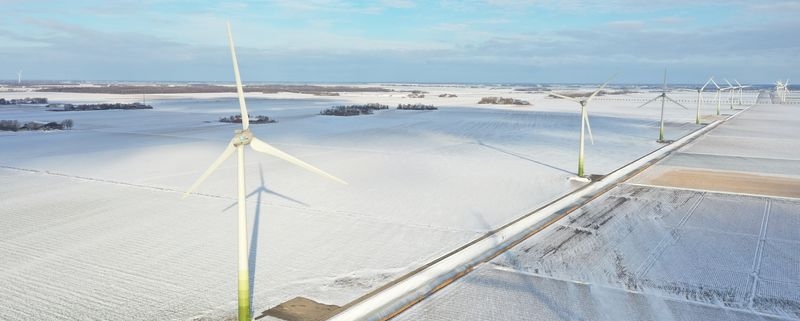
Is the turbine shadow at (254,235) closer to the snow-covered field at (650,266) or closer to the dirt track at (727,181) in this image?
the snow-covered field at (650,266)

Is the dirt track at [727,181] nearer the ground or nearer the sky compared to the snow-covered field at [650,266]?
nearer the sky

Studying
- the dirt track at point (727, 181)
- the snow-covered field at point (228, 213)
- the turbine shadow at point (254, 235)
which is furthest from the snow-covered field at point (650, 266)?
the turbine shadow at point (254, 235)

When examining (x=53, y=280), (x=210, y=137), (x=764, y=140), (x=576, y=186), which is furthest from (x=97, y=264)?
(x=764, y=140)

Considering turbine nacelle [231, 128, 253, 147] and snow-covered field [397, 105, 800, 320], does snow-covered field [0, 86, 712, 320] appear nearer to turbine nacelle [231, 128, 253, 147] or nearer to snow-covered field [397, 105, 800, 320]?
snow-covered field [397, 105, 800, 320]

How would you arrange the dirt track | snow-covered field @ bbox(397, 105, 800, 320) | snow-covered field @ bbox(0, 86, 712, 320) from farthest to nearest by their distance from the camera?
the dirt track, snow-covered field @ bbox(0, 86, 712, 320), snow-covered field @ bbox(397, 105, 800, 320)

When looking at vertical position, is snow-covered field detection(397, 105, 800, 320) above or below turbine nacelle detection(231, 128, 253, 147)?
below

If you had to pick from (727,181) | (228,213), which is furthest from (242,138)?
(727,181)

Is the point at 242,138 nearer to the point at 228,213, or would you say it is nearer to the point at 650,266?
the point at 228,213

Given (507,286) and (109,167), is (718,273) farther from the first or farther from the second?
(109,167)

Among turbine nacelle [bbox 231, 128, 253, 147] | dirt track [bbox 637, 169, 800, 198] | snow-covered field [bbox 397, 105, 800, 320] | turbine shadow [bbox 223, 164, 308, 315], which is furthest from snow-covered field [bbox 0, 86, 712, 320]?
turbine nacelle [bbox 231, 128, 253, 147]
